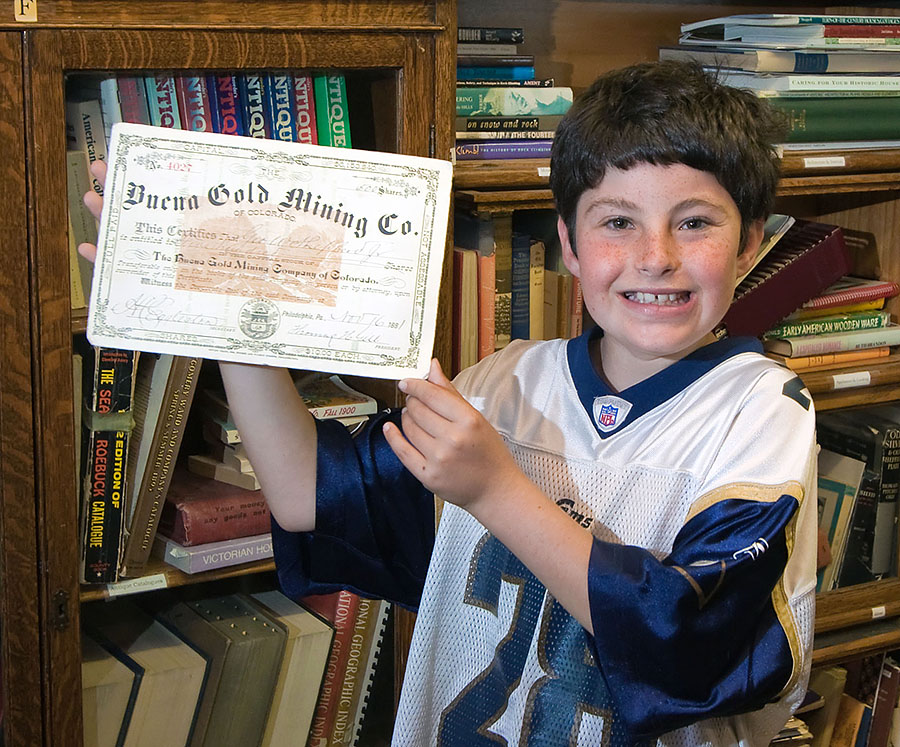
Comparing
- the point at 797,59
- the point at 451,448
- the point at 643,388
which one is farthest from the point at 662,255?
the point at 797,59

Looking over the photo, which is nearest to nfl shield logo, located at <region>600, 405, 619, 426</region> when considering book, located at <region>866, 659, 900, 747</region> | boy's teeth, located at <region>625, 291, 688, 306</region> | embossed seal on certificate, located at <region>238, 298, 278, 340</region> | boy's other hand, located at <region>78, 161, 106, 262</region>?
boy's teeth, located at <region>625, 291, 688, 306</region>

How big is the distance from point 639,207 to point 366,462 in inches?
14.6

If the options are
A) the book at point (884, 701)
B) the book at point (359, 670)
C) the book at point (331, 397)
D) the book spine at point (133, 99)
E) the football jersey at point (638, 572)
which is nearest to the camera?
the football jersey at point (638, 572)

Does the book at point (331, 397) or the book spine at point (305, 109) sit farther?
the book at point (331, 397)

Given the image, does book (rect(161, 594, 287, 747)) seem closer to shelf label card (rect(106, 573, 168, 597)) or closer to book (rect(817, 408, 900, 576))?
shelf label card (rect(106, 573, 168, 597))

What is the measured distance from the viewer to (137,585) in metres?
1.48

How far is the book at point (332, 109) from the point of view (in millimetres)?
1461

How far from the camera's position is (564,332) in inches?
69.7

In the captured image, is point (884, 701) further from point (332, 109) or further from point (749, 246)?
point (332, 109)

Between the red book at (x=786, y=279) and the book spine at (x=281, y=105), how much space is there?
80cm

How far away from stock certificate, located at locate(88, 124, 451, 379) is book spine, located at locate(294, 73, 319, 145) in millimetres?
521

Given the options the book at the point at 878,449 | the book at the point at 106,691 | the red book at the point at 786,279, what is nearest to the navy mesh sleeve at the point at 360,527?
the book at the point at 106,691

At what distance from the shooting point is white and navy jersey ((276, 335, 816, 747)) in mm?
915

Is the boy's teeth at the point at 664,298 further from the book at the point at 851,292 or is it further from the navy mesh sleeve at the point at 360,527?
the book at the point at 851,292
